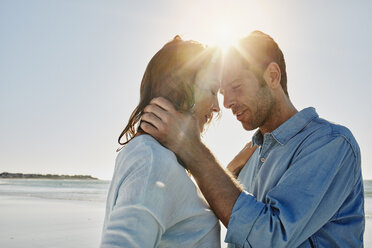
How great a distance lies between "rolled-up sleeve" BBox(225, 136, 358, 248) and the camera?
176 cm

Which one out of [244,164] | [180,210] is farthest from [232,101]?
[180,210]

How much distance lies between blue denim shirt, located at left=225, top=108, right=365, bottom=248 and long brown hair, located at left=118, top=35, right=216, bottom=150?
23.7 inches

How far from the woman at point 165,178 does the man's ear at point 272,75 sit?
0.79 metres

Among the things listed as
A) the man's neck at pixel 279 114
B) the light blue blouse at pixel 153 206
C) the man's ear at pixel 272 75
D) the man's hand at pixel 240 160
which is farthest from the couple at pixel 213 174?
the man's hand at pixel 240 160

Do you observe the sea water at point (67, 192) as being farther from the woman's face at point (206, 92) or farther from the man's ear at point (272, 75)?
the woman's face at point (206, 92)

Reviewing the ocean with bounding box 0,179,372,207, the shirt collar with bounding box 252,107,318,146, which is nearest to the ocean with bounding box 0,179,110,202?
the ocean with bounding box 0,179,372,207

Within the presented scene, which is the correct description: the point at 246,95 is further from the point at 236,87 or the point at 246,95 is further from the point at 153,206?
the point at 153,206

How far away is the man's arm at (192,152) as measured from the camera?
1.80m

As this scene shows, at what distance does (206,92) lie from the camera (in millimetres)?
1973

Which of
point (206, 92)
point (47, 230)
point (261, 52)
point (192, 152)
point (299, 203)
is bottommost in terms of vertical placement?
point (47, 230)

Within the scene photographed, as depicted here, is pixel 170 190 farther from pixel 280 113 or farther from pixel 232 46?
pixel 232 46

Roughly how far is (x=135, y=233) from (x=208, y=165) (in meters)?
0.73

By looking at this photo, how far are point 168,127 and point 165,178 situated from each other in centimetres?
44

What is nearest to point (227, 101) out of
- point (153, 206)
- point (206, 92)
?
point (206, 92)
